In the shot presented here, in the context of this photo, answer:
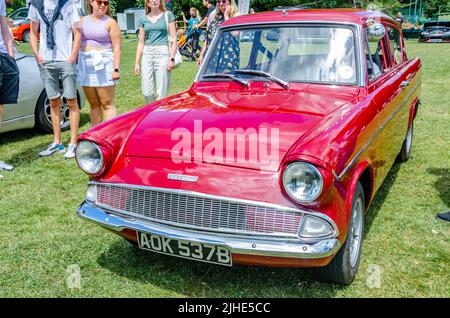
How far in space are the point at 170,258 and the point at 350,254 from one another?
1.22 metres

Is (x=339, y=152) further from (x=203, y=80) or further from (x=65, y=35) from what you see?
(x=65, y=35)

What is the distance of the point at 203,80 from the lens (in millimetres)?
4043

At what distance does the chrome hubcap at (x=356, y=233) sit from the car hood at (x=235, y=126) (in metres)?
0.61

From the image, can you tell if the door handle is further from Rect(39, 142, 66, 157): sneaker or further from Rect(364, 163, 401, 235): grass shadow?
Rect(39, 142, 66, 157): sneaker

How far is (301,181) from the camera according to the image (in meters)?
2.54

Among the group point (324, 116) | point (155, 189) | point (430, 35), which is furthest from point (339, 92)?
point (430, 35)

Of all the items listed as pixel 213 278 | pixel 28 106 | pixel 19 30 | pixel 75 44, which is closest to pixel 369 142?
pixel 213 278

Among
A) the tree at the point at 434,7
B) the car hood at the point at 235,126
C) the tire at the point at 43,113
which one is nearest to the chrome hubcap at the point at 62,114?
the tire at the point at 43,113

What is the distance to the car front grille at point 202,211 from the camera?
253 cm

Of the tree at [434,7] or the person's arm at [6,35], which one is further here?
the tree at [434,7]

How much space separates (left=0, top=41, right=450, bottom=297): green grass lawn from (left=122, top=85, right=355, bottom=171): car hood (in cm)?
82

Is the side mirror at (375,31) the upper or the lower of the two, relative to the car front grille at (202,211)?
upper

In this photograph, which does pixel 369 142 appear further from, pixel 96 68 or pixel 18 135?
pixel 18 135

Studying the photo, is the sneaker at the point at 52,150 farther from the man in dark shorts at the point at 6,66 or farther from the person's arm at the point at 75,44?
the person's arm at the point at 75,44
